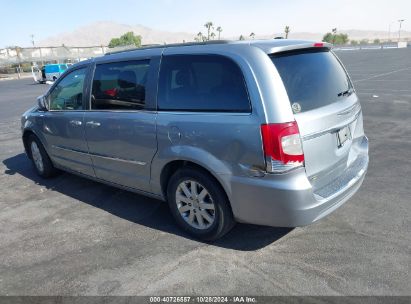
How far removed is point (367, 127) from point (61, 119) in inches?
238

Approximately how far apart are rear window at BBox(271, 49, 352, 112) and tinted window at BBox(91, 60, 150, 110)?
147cm

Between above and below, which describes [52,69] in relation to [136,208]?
above

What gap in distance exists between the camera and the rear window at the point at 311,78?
302 centimetres

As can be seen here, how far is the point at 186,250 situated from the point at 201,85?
61.8 inches

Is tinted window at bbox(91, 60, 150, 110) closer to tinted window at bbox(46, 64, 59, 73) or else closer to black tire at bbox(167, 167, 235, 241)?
black tire at bbox(167, 167, 235, 241)

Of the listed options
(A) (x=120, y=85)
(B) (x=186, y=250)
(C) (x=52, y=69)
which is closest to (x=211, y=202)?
(B) (x=186, y=250)

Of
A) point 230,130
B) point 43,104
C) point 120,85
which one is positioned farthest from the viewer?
point 43,104

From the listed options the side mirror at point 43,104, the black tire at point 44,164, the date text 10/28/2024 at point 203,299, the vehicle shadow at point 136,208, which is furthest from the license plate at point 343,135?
the black tire at point 44,164

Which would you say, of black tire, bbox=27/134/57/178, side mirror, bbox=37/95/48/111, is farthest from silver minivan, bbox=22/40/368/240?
black tire, bbox=27/134/57/178

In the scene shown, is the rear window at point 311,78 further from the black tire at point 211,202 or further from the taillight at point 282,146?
the black tire at point 211,202

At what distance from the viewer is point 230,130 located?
9.86 feet

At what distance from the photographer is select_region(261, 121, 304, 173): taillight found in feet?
9.25

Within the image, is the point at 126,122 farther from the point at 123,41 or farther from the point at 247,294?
the point at 123,41

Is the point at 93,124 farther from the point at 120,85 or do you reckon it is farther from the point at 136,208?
the point at 136,208
